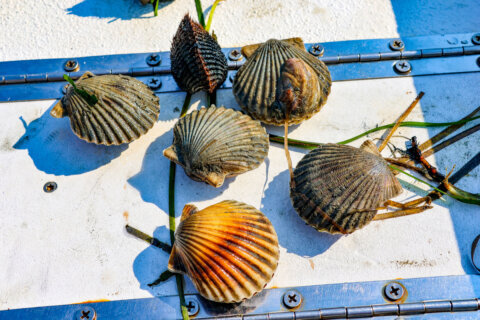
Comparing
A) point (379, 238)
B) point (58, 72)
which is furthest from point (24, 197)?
point (379, 238)

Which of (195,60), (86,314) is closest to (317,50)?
(195,60)

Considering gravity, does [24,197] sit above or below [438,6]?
below

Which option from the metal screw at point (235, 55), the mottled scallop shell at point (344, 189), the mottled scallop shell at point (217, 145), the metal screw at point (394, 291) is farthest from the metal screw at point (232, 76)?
the metal screw at point (394, 291)

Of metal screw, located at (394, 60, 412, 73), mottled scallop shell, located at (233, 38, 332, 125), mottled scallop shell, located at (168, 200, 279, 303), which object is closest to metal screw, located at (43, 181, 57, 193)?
mottled scallop shell, located at (168, 200, 279, 303)

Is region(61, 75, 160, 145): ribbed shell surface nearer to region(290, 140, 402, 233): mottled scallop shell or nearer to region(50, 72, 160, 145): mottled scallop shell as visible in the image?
region(50, 72, 160, 145): mottled scallop shell

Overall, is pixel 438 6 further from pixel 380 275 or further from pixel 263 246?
pixel 263 246

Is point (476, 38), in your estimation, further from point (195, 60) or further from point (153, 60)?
point (153, 60)

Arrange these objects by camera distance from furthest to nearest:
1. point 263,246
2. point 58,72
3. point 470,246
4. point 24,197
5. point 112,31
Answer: point 112,31, point 58,72, point 24,197, point 470,246, point 263,246
